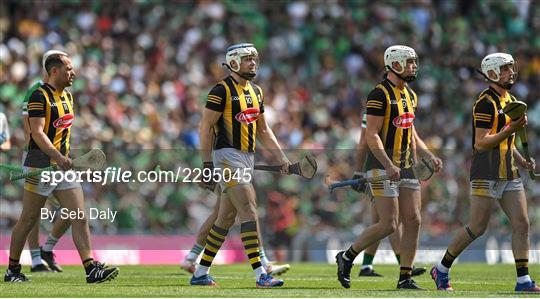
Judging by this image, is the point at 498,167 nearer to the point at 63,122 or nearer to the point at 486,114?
the point at 486,114

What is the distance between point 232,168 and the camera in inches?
539

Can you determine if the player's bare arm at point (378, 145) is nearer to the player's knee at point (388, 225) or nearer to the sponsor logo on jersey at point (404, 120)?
the sponsor logo on jersey at point (404, 120)

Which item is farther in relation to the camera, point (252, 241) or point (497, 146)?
point (252, 241)

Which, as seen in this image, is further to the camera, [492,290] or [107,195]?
[107,195]

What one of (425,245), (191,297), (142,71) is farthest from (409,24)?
(191,297)

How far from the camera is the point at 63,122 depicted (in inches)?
552

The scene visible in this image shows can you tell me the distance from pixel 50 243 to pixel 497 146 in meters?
6.30

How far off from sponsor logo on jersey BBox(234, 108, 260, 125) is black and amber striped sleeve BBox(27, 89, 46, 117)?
6.56ft

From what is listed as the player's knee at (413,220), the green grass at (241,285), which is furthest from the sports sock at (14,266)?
the player's knee at (413,220)

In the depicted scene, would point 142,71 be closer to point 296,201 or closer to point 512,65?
point 296,201

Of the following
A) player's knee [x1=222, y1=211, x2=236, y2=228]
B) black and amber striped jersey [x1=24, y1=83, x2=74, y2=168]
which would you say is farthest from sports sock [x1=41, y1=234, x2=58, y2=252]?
player's knee [x1=222, y1=211, x2=236, y2=228]

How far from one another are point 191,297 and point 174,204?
Result: 775cm

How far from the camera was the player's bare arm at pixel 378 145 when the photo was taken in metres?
13.4

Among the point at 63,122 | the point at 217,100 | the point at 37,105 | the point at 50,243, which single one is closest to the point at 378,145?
the point at 217,100
